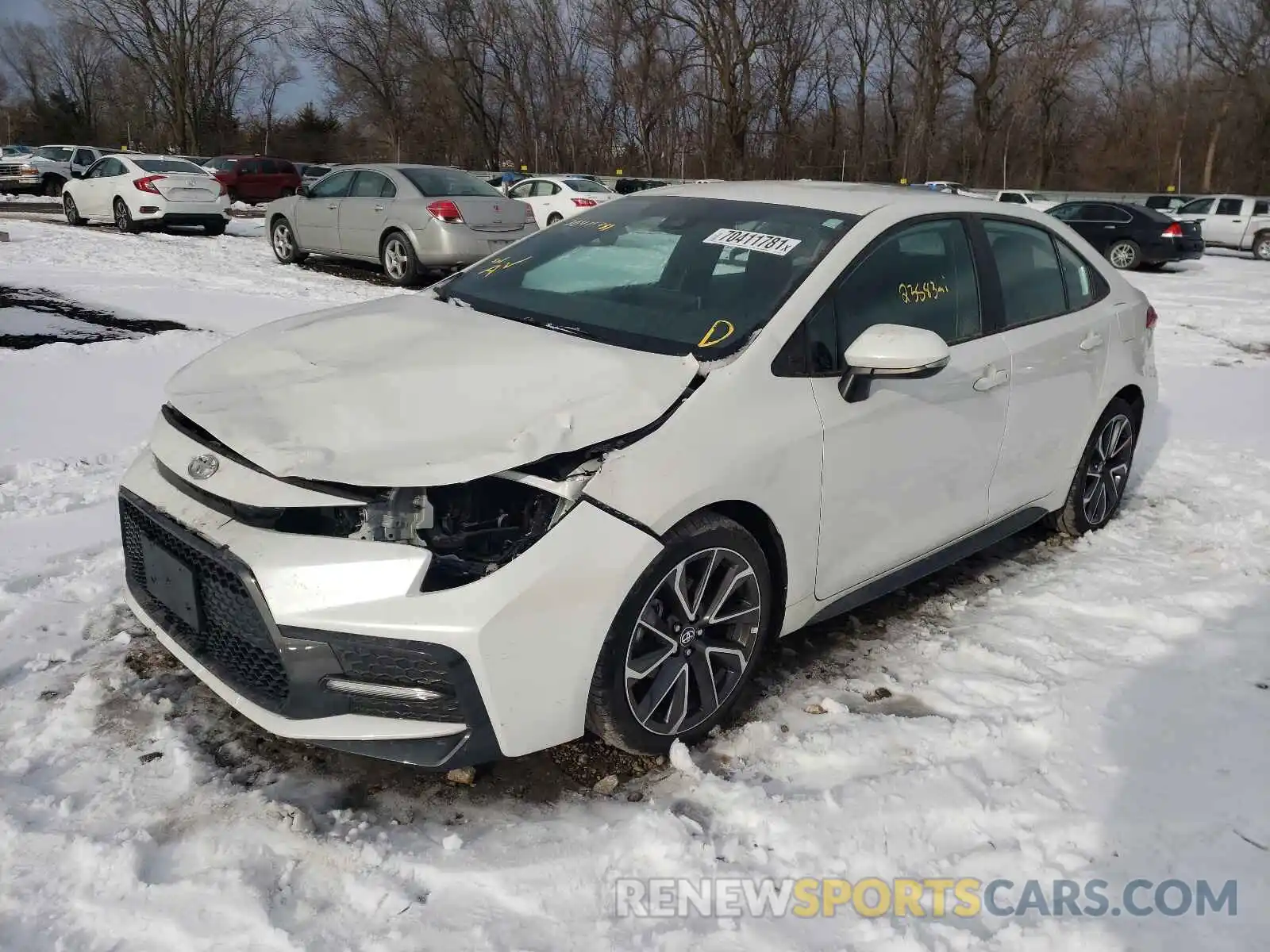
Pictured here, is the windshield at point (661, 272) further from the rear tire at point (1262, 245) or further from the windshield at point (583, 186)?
the rear tire at point (1262, 245)

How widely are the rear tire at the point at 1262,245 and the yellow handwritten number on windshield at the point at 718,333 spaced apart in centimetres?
2478

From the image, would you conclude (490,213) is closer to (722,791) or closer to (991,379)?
(991,379)

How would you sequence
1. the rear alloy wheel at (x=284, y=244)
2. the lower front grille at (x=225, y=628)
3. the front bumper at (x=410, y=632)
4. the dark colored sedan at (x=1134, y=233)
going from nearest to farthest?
the front bumper at (x=410, y=632) → the lower front grille at (x=225, y=628) → the rear alloy wheel at (x=284, y=244) → the dark colored sedan at (x=1134, y=233)

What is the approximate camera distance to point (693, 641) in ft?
Result: 9.27

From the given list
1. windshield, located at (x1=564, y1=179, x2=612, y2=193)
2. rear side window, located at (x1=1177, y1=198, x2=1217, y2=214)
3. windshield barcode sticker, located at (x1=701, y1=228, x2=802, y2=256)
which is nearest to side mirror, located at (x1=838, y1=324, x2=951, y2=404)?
windshield barcode sticker, located at (x1=701, y1=228, x2=802, y2=256)

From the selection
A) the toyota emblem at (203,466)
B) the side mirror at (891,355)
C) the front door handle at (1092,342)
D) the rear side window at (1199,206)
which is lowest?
the toyota emblem at (203,466)

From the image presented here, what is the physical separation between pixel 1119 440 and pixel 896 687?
2335 mm

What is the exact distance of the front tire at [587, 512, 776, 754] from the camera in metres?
2.61

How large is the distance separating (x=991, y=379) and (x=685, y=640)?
67.2 inches

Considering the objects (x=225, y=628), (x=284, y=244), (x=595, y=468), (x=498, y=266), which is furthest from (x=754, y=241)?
(x=284, y=244)

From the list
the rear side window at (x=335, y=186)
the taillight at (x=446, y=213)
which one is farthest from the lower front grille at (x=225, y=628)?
the rear side window at (x=335, y=186)

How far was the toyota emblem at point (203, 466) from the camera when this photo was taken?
2.59 m

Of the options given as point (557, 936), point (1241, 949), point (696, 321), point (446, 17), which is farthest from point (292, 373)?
point (446, 17)

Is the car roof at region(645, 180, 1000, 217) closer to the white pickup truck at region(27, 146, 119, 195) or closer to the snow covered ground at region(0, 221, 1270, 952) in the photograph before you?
the snow covered ground at region(0, 221, 1270, 952)
